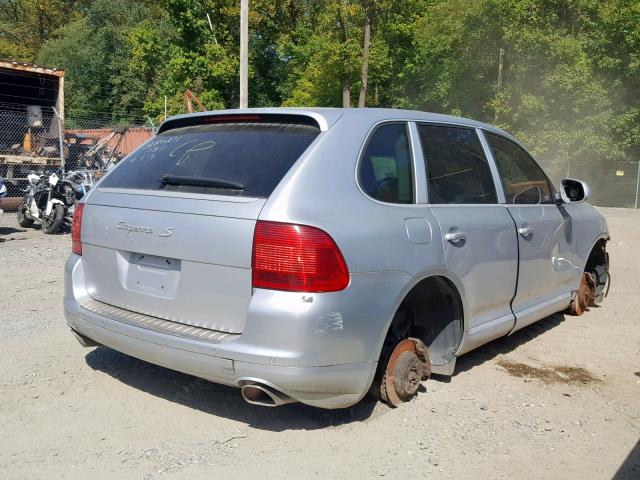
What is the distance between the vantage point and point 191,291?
3471 mm

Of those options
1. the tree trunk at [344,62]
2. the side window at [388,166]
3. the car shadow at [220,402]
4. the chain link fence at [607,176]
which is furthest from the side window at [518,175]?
the tree trunk at [344,62]

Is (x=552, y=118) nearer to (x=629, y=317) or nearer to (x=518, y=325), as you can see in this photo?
(x=629, y=317)

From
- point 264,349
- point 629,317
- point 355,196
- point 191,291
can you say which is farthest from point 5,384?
point 629,317

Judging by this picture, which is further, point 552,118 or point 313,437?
point 552,118

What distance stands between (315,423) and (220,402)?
0.68 metres

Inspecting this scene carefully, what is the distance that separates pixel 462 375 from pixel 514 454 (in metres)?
1.22

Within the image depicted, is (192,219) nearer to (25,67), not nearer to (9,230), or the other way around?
(9,230)

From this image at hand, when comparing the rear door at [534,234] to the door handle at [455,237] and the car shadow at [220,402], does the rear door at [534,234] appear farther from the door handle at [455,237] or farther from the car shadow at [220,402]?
the car shadow at [220,402]

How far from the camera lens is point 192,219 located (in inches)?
137

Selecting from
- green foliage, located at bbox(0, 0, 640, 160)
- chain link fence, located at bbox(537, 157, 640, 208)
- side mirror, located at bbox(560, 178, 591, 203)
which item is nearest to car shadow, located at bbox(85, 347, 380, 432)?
side mirror, located at bbox(560, 178, 591, 203)

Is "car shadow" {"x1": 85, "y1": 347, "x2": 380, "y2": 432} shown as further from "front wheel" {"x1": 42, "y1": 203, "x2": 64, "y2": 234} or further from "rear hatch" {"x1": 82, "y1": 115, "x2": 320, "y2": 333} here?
"front wheel" {"x1": 42, "y1": 203, "x2": 64, "y2": 234}

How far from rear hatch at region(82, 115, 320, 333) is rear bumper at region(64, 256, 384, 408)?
131 mm

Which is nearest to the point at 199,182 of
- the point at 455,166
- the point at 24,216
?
the point at 455,166

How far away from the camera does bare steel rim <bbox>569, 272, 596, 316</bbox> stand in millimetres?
6434
